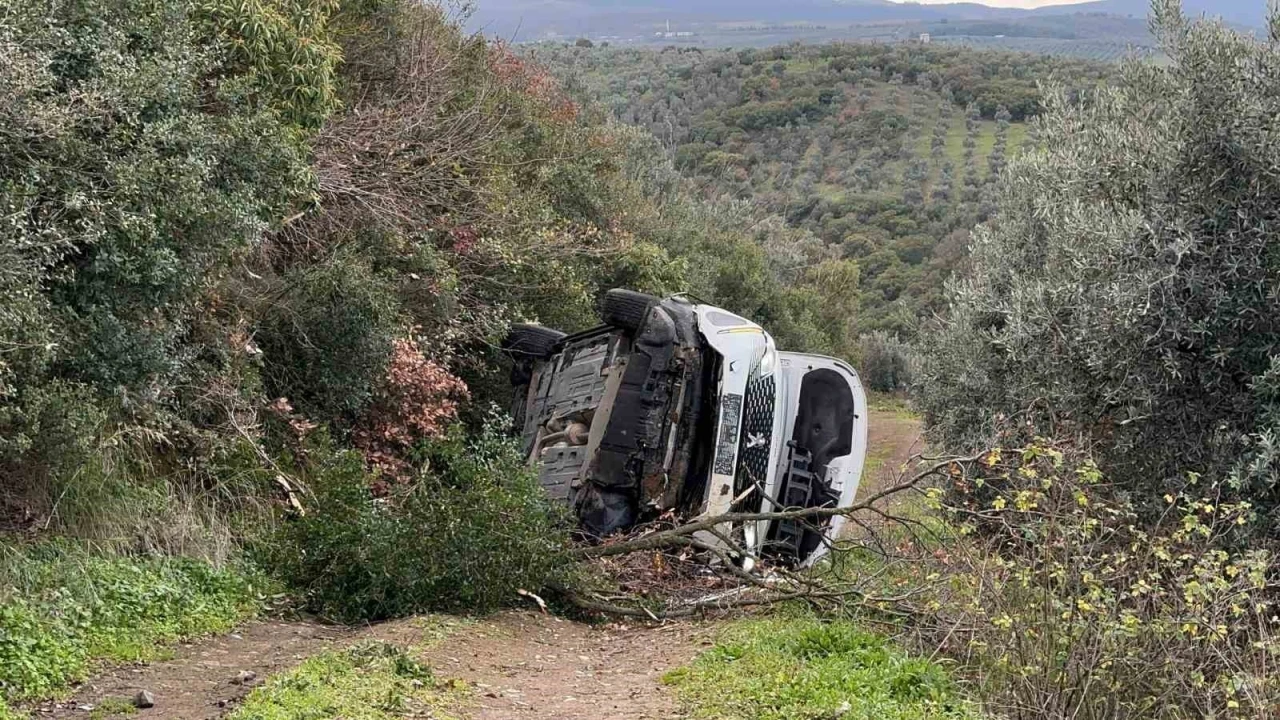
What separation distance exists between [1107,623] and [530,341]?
27.9 ft

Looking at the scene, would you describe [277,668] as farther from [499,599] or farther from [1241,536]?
[1241,536]

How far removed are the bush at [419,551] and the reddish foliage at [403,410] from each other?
275cm

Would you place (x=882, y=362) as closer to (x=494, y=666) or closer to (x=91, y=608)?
(x=494, y=666)

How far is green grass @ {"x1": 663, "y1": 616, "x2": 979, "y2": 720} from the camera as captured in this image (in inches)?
235

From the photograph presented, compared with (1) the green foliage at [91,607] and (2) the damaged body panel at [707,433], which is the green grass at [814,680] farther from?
(1) the green foliage at [91,607]

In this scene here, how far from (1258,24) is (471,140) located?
395 inches

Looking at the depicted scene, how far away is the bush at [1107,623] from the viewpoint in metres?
6.12

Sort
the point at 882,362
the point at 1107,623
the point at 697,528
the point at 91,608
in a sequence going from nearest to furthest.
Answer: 1. the point at 1107,623
2. the point at 91,608
3. the point at 697,528
4. the point at 882,362

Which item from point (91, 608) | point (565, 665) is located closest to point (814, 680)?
point (565, 665)

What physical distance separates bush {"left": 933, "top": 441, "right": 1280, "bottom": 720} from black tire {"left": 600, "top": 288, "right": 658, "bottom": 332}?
5032 mm

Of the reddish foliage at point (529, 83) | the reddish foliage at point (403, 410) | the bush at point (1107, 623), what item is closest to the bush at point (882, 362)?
the reddish foliage at point (529, 83)

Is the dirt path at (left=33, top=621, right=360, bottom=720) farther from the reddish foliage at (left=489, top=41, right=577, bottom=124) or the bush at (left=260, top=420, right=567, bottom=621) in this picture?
the reddish foliage at (left=489, top=41, right=577, bottom=124)

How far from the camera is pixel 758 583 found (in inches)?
344

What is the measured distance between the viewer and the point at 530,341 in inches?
535
